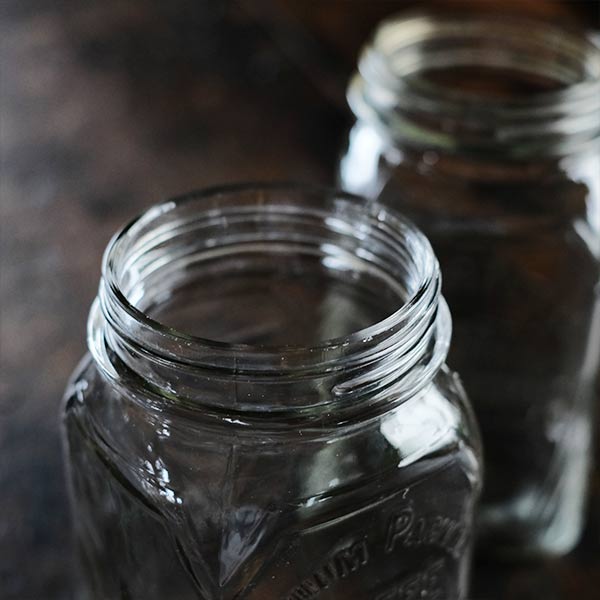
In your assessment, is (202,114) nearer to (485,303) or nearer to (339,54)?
(339,54)

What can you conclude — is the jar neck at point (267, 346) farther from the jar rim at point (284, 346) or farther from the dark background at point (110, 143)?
the dark background at point (110, 143)

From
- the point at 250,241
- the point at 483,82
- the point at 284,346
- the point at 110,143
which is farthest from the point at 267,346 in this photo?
the point at 110,143

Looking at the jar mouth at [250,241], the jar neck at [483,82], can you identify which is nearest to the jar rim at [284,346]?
the jar mouth at [250,241]

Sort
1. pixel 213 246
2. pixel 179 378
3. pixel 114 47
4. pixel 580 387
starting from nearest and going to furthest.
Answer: pixel 179 378, pixel 213 246, pixel 580 387, pixel 114 47

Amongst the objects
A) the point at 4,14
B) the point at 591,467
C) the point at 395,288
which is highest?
the point at 395,288

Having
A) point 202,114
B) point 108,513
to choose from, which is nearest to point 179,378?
point 108,513

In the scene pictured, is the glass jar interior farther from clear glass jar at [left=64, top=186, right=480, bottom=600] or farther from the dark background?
the dark background
